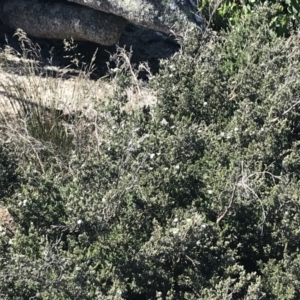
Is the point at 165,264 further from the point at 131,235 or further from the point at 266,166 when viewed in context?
the point at 266,166

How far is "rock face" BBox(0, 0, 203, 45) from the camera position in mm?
4602

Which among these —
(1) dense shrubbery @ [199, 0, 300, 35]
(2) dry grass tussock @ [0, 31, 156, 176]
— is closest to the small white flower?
(2) dry grass tussock @ [0, 31, 156, 176]

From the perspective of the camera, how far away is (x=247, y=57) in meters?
4.23

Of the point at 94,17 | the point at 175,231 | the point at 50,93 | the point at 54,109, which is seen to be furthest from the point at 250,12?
the point at 175,231

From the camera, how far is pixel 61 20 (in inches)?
195

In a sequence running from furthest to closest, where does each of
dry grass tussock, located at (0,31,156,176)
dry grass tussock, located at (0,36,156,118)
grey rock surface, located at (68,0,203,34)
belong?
grey rock surface, located at (68,0,203,34) < dry grass tussock, located at (0,36,156,118) < dry grass tussock, located at (0,31,156,176)

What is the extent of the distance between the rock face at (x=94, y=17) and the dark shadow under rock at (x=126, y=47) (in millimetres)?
196

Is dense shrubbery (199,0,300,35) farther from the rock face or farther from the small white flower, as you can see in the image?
the small white flower

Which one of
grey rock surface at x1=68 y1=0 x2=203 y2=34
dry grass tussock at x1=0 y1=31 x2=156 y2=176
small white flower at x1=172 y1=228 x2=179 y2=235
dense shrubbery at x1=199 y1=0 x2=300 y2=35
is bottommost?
dry grass tussock at x1=0 y1=31 x2=156 y2=176

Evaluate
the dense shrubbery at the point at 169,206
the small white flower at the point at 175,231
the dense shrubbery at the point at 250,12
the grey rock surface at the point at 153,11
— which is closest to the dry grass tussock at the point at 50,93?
the dense shrubbery at the point at 169,206

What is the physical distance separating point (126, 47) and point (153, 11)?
848 millimetres

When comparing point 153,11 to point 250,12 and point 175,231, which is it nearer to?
point 250,12

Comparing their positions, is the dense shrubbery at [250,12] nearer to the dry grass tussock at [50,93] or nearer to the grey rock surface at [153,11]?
the grey rock surface at [153,11]

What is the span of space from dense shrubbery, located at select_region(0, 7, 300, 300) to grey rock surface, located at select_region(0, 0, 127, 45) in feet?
3.72
